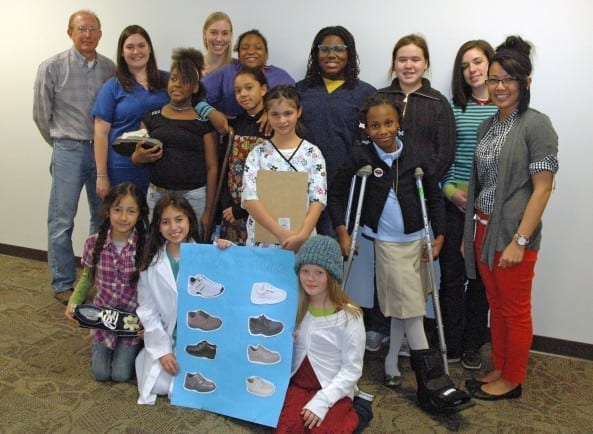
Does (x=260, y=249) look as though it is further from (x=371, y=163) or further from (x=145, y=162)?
(x=145, y=162)

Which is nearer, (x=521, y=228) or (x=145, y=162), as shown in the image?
(x=521, y=228)

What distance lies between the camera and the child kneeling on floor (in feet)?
7.77

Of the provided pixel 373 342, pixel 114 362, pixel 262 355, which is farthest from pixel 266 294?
pixel 373 342

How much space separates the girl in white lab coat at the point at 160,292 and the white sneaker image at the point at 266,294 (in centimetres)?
50

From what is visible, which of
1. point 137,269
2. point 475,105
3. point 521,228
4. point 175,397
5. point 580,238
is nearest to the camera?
point 521,228

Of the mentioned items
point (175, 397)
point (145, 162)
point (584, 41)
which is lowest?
point (175, 397)

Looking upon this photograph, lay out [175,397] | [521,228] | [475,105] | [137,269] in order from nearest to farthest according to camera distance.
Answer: [521,228]
[175,397]
[137,269]
[475,105]

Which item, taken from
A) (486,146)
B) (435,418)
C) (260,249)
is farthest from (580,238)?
(260,249)

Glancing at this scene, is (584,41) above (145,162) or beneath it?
above

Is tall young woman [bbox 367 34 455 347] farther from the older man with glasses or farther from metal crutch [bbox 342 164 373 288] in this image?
the older man with glasses

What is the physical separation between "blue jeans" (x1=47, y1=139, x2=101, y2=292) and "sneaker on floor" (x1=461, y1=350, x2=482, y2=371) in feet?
9.66

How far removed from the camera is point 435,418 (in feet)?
8.79

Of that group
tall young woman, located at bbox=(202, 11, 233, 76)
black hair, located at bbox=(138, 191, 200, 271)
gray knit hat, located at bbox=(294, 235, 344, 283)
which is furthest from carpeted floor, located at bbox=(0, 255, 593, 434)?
tall young woman, located at bbox=(202, 11, 233, 76)

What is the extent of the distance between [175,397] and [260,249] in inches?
36.1
